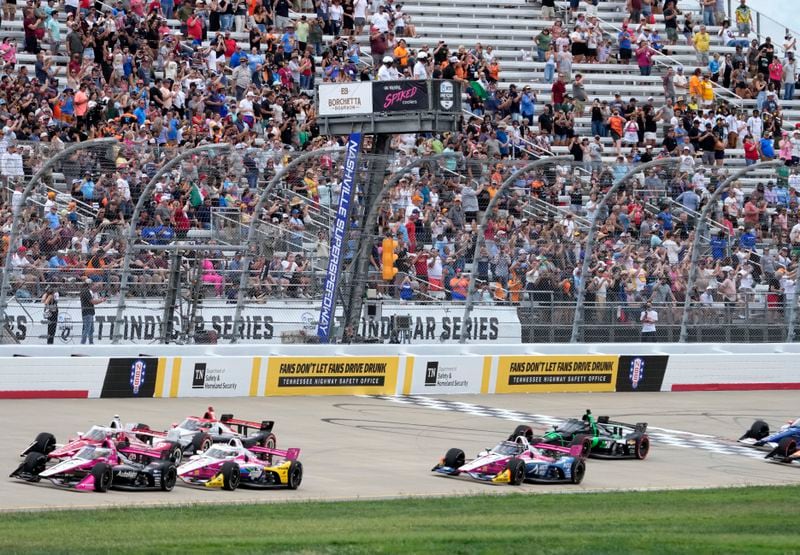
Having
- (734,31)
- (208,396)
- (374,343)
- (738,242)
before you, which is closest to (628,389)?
(738,242)

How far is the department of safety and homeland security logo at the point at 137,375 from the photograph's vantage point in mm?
23109

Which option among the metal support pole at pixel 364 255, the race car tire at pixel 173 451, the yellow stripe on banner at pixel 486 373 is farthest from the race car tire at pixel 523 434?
the yellow stripe on banner at pixel 486 373

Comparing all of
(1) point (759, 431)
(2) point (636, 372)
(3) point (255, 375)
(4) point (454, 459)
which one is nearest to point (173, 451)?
(4) point (454, 459)

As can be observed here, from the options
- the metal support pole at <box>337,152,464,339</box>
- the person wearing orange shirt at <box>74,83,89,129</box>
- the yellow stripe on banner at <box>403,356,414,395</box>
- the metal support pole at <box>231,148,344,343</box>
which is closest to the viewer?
the metal support pole at <box>231,148,344,343</box>

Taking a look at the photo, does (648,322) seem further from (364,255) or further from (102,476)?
(102,476)

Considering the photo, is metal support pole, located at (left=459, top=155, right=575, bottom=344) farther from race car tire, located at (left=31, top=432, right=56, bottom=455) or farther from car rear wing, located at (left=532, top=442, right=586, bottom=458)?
race car tire, located at (left=31, top=432, right=56, bottom=455)

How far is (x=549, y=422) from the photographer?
2281cm

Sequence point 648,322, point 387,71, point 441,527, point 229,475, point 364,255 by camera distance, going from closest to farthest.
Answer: point 441,527
point 229,475
point 364,255
point 648,322
point 387,71

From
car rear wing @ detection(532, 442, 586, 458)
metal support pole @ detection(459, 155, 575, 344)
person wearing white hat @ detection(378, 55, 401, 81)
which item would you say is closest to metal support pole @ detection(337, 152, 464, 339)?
metal support pole @ detection(459, 155, 575, 344)

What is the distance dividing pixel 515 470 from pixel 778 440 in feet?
17.0

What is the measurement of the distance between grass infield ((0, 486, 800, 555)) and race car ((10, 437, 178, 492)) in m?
1.29

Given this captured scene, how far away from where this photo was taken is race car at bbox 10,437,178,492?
1522cm

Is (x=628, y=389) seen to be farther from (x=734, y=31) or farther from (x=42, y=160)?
(x=734, y=31)

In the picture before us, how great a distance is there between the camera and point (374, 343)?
25062 millimetres
